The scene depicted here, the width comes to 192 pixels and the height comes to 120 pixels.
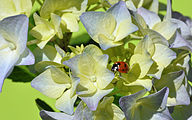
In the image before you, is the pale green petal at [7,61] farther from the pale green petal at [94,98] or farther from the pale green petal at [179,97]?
the pale green petal at [179,97]

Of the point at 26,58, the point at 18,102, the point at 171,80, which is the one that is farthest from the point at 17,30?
the point at 18,102

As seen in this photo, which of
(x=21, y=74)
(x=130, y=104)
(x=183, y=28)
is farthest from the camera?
(x=21, y=74)

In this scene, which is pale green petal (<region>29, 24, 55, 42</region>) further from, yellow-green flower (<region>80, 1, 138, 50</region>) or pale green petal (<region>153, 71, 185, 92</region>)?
pale green petal (<region>153, 71, 185, 92</region>)

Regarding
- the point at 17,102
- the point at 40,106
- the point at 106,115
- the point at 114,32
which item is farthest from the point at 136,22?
the point at 17,102

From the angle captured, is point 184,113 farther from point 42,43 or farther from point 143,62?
point 42,43

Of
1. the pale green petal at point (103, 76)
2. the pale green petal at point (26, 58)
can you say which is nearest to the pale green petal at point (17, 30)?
the pale green petal at point (26, 58)
